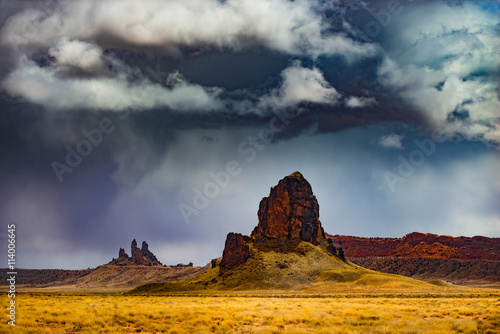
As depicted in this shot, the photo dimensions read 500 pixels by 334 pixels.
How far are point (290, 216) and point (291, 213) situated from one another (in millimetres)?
1153

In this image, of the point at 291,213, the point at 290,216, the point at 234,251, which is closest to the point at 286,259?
the point at 234,251

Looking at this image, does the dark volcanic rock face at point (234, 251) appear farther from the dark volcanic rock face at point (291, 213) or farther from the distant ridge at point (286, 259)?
the dark volcanic rock face at point (291, 213)

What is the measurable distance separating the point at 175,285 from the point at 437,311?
3969 inches

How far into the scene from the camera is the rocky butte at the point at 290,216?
148 m

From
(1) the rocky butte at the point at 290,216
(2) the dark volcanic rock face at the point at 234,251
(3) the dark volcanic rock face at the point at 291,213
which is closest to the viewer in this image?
(2) the dark volcanic rock face at the point at 234,251

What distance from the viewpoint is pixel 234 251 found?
137 meters

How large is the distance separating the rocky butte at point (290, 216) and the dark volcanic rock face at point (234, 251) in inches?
36.1

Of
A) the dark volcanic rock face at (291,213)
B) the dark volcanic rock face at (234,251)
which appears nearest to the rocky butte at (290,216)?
the dark volcanic rock face at (291,213)

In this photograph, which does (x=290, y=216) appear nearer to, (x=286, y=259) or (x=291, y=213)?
(x=291, y=213)

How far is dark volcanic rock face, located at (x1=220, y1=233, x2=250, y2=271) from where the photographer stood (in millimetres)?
134750

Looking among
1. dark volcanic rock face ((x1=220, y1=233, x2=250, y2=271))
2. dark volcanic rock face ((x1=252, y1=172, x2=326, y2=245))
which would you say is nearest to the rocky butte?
dark volcanic rock face ((x1=252, y1=172, x2=326, y2=245))

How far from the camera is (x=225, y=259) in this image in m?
138

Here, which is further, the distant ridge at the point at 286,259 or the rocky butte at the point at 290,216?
the rocky butte at the point at 290,216

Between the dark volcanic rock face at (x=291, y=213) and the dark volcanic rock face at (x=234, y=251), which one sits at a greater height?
the dark volcanic rock face at (x=291, y=213)
